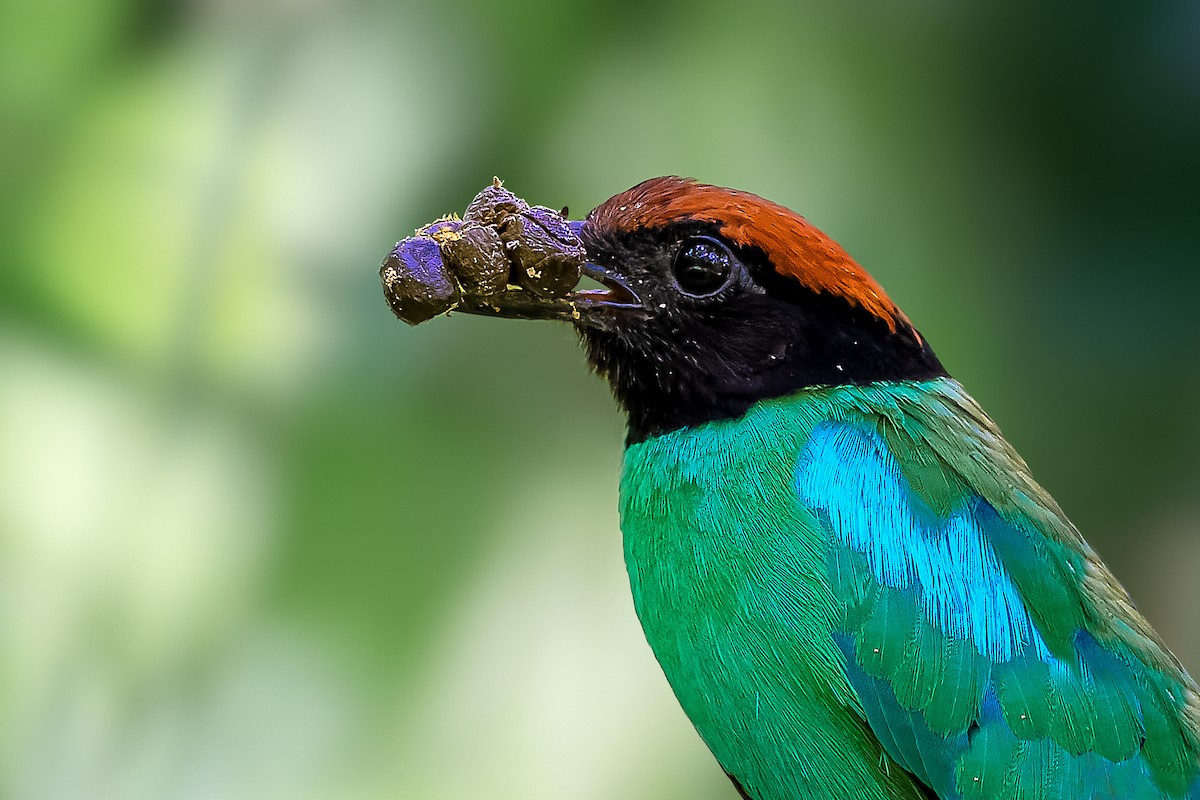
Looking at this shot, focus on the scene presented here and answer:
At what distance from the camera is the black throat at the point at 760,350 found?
2.04 m

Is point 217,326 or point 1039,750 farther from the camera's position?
point 217,326

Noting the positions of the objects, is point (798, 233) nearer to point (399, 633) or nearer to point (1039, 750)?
point (1039, 750)

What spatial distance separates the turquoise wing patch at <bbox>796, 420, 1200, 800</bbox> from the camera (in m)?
1.77

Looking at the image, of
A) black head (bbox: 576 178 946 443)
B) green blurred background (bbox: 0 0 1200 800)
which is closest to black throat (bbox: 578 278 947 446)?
black head (bbox: 576 178 946 443)

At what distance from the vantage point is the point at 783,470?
1.92m

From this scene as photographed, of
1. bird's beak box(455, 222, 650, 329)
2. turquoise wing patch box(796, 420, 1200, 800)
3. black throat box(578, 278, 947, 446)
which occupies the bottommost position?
turquoise wing patch box(796, 420, 1200, 800)

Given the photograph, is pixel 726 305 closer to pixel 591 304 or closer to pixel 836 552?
pixel 591 304

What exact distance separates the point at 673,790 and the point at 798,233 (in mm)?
2615

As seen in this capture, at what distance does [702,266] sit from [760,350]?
0.19 meters

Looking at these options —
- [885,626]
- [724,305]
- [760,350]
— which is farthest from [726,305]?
[885,626]

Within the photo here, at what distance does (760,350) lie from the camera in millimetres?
2055

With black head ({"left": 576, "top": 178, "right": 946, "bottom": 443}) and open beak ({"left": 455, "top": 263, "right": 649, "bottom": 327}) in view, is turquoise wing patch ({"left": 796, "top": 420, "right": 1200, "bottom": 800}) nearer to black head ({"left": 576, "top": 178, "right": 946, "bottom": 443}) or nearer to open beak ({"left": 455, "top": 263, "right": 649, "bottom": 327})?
black head ({"left": 576, "top": 178, "right": 946, "bottom": 443})

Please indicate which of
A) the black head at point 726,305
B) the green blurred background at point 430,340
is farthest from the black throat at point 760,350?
the green blurred background at point 430,340

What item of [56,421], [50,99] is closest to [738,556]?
[56,421]
